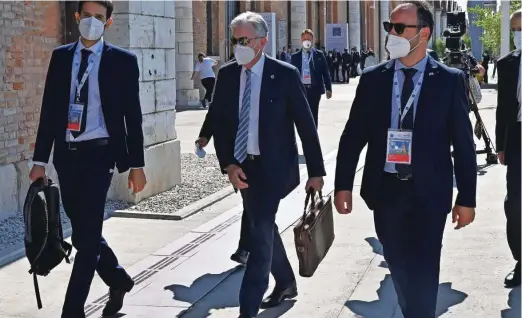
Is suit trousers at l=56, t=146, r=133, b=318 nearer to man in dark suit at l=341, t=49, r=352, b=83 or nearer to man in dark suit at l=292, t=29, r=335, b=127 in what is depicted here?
man in dark suit at l=292, t=29, r=335, b=127

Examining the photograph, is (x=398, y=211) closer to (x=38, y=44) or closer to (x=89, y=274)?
(x=89, y=274)

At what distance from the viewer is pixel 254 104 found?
5.44 meters

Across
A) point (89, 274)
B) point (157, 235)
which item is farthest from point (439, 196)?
point (157, 235)

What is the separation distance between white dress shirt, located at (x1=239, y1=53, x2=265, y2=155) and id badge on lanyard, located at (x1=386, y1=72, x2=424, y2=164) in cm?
116

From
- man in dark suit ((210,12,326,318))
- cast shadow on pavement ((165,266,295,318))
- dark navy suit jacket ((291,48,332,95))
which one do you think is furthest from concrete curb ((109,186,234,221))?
man in dark suit ((210,12,326,318))

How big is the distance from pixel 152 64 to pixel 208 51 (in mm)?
21979

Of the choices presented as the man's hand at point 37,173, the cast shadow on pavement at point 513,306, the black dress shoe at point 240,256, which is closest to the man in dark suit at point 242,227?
the black dress shoe at point 240,256

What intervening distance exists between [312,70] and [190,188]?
9.93ft

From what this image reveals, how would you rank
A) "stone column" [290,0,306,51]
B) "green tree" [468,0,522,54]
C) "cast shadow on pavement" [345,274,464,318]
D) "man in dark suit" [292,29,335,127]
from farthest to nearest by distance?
"stone column" [290,0,306,51] < "green tree" [468,0,522,54] < "man in dark suit" [292,29,335,127] < "cast shadow on pavement" [345,274,464,318]

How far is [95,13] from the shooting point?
5.28 m

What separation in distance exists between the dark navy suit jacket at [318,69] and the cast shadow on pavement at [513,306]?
22.0ft

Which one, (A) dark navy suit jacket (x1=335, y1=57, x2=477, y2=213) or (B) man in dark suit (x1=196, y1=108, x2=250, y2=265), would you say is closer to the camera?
(A) dark navy suit jacket (x1=335, y1=57, x2=477, y2=213)

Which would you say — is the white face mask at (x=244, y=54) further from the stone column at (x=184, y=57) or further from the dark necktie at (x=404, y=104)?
the stone column at (x=184, y=57)

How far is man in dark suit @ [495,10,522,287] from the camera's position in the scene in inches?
244
